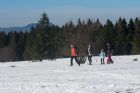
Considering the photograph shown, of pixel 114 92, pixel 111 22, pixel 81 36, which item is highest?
pixel 111 22

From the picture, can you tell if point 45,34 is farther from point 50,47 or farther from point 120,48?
point 120,48

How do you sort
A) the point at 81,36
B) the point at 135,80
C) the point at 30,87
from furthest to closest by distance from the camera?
the point at 81,36 < the point at 135,80 < the point at 30,87

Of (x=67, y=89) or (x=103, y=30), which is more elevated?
(x=103, y=30)

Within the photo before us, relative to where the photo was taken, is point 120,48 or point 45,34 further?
point 120,48

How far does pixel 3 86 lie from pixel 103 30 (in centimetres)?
7652

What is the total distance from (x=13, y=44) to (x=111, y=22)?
1056 inches

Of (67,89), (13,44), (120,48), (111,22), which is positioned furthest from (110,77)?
(13,44)

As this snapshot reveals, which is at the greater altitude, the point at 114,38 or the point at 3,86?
the point at 114,38

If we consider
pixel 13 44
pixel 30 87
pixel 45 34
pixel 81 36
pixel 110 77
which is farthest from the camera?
pixel 13 44

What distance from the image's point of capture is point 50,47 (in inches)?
3155

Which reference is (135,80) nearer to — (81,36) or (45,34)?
(81,36)

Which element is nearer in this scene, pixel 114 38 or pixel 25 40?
pixel 114 38

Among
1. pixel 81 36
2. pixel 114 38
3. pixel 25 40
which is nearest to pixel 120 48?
pixel 114 38

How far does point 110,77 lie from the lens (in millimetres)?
21141
